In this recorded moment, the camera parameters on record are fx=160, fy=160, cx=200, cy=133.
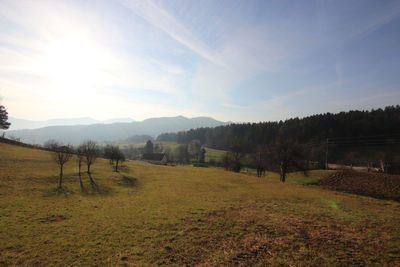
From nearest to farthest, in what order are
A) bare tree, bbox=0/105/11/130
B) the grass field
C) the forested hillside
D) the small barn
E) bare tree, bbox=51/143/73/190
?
the grass field, bare tree, bbox=51/143/73/190, bare tree, bbox=0/105/11/130, the forested hillside, the small barn

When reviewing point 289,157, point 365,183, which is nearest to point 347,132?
point 365,183

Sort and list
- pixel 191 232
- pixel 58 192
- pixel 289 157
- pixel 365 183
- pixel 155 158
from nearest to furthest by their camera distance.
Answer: pixel 191 232 < pixel 58 192 < pixel 365 183 < pixel 289 157 < pixel 155 158

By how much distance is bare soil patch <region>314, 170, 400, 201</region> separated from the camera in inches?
1137

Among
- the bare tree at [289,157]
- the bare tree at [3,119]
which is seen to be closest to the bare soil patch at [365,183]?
the bare tree at [289,157]

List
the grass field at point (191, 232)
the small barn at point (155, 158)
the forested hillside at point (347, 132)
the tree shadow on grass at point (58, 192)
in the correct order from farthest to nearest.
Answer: the small barn at point (155, 158) → the forested hillside at point (347, 132) → the tree shadow on grass at point (58, 192) → the grass field at point (191, 232)

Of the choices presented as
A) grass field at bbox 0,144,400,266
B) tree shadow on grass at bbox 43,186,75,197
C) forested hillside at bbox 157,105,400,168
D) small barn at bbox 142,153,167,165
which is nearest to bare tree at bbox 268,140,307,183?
grass field at bbox 0,144,400,266

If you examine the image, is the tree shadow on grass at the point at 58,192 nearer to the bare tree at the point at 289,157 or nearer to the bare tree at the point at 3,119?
the bare tree at the point at 289,157

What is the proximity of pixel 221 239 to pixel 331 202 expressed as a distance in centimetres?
1821

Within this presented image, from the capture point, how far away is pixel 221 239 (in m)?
11.1

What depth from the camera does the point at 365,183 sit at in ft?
109

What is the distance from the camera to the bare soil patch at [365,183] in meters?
28.9

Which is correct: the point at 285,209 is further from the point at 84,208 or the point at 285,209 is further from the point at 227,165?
the point at 227,165

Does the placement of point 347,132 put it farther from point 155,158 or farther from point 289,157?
point 155,158

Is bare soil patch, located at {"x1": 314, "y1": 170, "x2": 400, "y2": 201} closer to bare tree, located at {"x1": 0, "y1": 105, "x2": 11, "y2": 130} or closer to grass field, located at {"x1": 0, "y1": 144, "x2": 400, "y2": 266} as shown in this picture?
grass field, located at {"x1": 0, "y1": 144, "x2": 400, "y2": 266}
